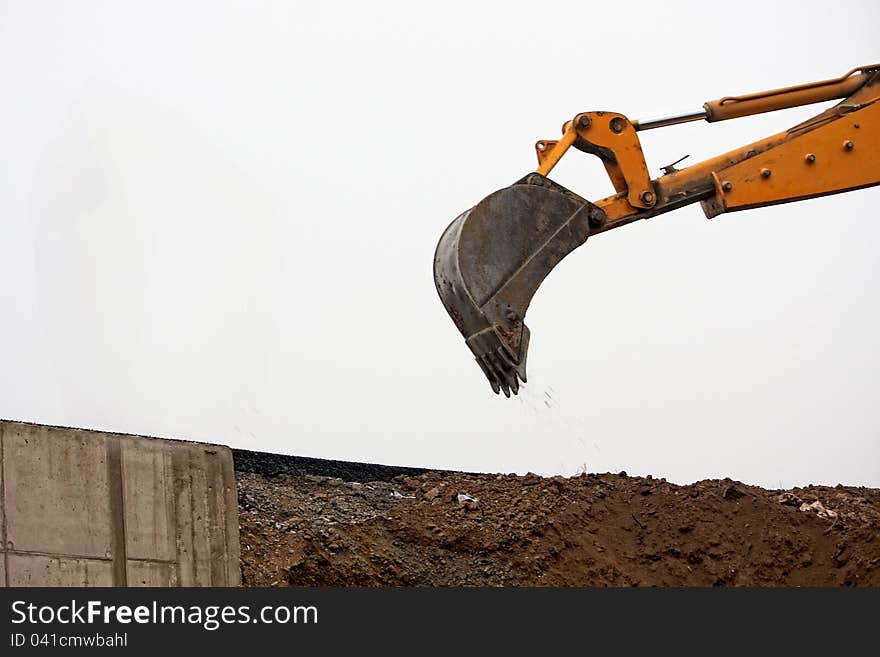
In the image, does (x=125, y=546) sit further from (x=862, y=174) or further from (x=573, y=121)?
(x=862, y=174)

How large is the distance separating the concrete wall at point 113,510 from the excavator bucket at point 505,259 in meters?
2.20

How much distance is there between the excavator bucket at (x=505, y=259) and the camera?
825 cm

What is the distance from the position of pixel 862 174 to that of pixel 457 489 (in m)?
4.42

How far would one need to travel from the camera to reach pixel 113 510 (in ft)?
29.2

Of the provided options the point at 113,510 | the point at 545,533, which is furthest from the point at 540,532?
the point at 113,510

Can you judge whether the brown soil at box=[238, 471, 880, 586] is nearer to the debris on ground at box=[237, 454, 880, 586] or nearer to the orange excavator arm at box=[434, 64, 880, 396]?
the debris on ground at box=[237, 454, 880, 586]

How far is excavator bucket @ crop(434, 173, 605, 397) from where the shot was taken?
825 cm

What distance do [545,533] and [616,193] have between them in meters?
3.53

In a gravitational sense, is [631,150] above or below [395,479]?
above

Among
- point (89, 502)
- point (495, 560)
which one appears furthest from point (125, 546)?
point (495, 560)

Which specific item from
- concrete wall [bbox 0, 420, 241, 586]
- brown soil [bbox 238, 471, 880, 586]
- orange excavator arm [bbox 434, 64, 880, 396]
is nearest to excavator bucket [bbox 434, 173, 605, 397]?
→ orange excavator arm [bbox 434, 64, 880, 396]

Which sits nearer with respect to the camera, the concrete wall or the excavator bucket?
the excavator bucket

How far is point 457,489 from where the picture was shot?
12.0 m

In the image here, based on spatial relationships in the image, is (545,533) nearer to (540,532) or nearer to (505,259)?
(540,532)
